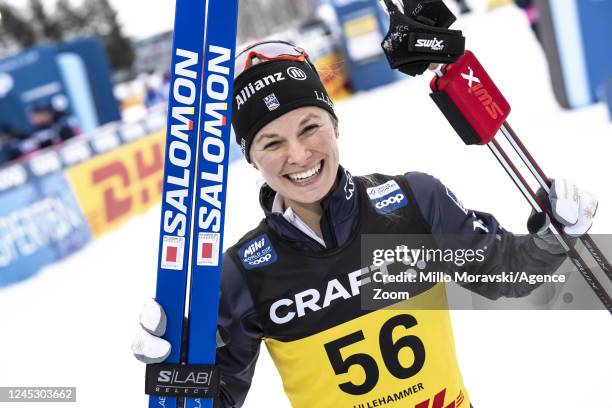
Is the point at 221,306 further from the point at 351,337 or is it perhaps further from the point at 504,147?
the point at 504,147

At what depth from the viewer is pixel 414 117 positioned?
7.88 metres

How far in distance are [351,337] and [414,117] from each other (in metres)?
6.55

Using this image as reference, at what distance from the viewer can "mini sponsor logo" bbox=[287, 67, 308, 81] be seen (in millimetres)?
1583

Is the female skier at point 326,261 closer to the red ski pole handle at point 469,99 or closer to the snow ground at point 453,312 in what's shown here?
the red ski pole handle at point 469,99

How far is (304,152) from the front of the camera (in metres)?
1.50

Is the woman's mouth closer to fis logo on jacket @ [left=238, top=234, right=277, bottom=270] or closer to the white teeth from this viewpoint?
the white teeth

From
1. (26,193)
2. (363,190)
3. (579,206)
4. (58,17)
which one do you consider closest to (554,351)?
(579,206)

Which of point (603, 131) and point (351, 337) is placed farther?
point (603, 131)

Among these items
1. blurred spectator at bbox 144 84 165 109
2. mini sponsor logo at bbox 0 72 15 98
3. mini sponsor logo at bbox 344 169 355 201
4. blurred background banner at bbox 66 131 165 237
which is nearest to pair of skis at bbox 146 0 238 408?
mini sponsor logo at bbox 344 169 355 201

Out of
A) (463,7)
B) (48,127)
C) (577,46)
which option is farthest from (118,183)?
(463,7)

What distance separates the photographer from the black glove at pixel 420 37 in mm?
1519

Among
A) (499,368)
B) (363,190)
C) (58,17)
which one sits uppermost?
(58,17)

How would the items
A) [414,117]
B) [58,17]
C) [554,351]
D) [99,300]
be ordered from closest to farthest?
[554,351], [99,300], [414,117], [58,17]

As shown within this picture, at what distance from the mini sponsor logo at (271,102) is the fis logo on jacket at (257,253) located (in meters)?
0.33
